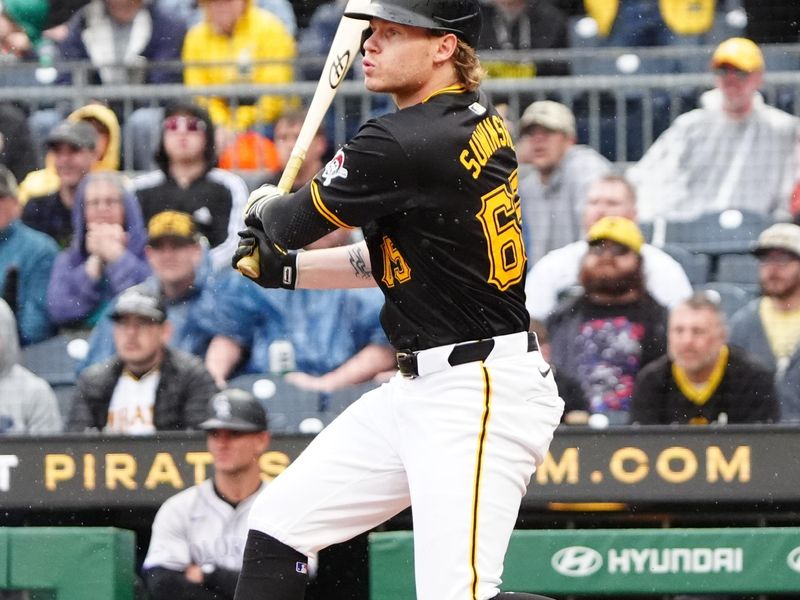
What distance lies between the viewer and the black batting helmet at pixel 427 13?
3.18 meters

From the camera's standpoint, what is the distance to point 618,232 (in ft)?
18.4

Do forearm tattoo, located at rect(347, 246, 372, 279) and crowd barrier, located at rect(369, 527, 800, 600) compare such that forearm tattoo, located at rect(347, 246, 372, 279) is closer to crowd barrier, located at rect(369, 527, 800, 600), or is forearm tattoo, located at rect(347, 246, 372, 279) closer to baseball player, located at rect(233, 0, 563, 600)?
baseball player, located at rect(233, 0, 563, 600)

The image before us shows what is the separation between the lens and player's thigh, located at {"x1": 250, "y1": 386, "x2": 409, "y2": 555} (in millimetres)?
3271

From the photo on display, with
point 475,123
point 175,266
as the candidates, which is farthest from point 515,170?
point 175,266

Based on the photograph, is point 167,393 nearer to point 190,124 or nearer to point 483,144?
point 190,124

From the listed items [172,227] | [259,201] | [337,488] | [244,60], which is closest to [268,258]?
[259,201]

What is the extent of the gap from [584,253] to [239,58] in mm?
1903

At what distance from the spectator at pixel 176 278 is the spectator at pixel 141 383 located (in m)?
0.11

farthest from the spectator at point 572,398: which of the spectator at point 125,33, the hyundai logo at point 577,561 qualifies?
the spectator at point 125,33

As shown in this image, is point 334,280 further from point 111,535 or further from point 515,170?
point 111,535

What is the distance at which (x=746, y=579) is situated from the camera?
505cm

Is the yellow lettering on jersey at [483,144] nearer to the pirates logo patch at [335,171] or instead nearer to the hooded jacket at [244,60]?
the pirates logo patch at [335,171]

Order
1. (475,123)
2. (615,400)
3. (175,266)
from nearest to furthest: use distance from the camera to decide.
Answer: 1. (475,123)
2. (615,400)
3. (175,266)

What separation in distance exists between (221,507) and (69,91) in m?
2.12
